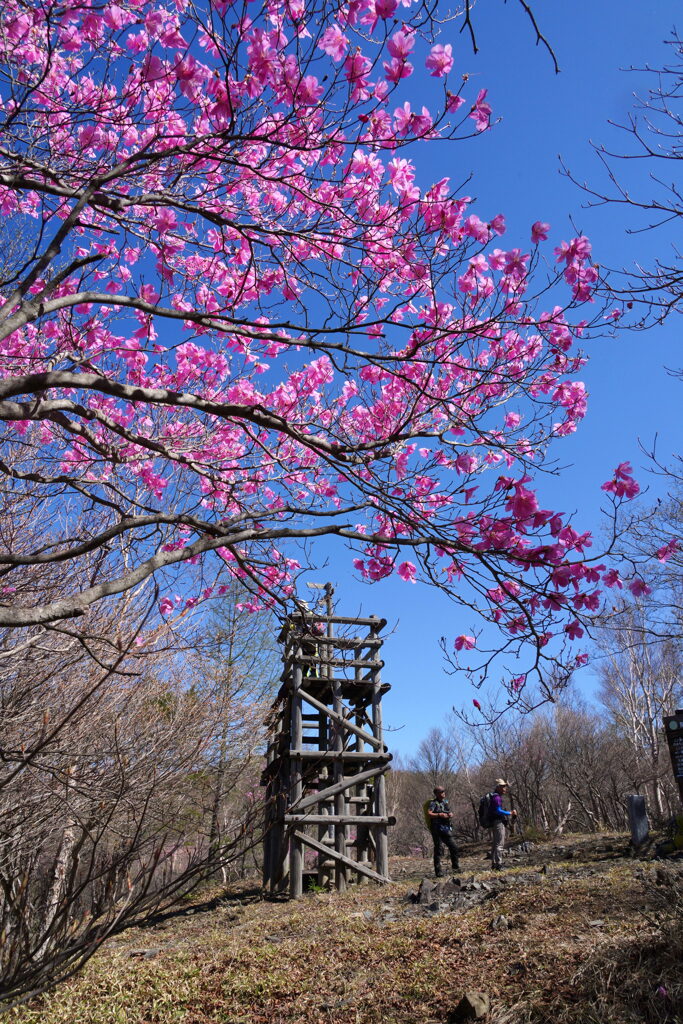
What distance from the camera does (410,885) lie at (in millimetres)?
9789

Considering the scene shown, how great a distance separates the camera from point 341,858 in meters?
10.1

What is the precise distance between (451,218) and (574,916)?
5.64 meters

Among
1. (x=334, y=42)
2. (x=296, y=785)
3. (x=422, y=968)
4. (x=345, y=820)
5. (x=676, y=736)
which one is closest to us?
(x=334, y=42)

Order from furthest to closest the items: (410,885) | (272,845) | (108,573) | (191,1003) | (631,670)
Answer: (631,670), (272,845), (410,885), (108,573), (191,1003)

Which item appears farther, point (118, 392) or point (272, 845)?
point (272, 845)

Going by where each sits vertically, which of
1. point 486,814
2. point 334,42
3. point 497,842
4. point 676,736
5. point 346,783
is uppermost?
point 334,42

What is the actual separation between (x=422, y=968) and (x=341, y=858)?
553 centimetres

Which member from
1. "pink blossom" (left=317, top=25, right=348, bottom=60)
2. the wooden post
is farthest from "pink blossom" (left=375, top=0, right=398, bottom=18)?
the wooden post

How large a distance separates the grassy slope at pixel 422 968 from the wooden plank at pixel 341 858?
7.95ft

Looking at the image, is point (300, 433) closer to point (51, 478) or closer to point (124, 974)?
point (51, 478)

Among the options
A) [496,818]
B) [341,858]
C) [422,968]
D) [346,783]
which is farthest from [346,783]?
[422,968]

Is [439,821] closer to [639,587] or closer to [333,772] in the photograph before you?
[333,772]

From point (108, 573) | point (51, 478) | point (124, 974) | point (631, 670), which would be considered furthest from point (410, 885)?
point (631, 670)

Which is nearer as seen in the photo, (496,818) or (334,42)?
(334,42)
